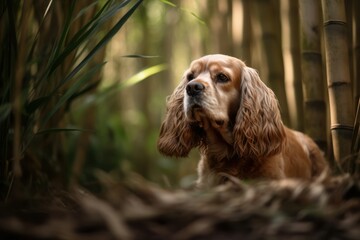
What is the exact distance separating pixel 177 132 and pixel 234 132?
422 millimetres

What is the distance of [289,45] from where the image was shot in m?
3.45

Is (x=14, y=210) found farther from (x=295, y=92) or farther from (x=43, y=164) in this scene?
(x=295, y=92)

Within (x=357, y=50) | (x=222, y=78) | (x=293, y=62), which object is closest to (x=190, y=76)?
(x=222, y=78)

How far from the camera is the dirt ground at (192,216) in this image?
105 centimetres

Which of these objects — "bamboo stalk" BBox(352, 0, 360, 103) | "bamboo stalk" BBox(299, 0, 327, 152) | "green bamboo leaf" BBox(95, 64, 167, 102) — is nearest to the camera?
"bamboo stalk" BBox(352, 0, 360, 103)

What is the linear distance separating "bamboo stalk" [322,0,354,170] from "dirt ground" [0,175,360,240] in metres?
1.08

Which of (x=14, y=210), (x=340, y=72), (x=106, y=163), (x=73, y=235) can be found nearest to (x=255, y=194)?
(x=73, y=235)

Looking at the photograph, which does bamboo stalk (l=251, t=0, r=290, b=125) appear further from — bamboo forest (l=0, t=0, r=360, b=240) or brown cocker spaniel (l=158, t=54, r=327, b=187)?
brown cocker spaniel (l=158, t=54, r=327, b=187)

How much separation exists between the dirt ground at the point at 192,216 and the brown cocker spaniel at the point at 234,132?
1.44 meters

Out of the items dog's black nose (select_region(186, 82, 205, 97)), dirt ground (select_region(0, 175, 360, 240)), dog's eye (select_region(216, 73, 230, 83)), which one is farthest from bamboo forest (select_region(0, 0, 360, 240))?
dog's eye (select_region(216, 73, 230, 83))

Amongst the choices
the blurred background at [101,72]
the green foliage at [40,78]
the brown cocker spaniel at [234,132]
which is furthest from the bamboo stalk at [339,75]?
the green foliage at [40,78]

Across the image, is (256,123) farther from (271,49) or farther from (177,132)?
(271,49)

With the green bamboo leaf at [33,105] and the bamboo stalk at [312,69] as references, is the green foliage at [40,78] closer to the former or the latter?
the green bamboo leaf at [33,105]

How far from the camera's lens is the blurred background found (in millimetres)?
1915
